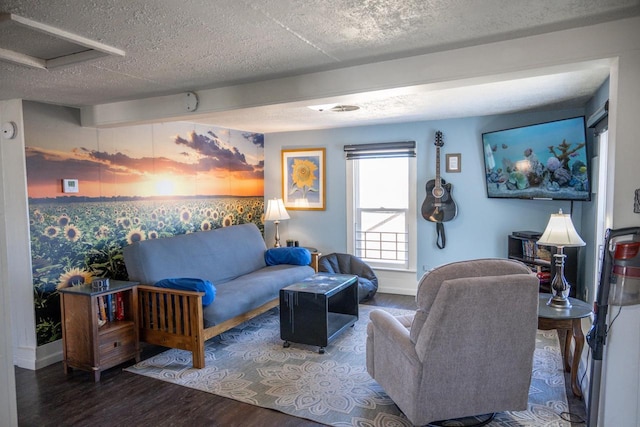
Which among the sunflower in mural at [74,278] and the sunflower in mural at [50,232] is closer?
the sunflower in mural at [50,232]

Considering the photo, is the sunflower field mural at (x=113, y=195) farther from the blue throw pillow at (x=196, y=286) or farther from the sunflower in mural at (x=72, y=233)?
the blue throw pillow at (x=196, y=286)

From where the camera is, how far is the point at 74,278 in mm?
3656

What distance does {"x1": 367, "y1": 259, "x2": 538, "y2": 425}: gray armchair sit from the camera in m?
2.11

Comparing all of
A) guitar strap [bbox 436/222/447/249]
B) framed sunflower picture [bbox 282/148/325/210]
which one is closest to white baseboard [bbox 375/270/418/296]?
guitar strap [bbox 436/222/447/249]

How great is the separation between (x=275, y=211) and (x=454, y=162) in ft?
7.80

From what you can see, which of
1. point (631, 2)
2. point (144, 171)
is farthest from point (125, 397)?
point (631, 2)

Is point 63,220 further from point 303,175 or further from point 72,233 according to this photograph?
point 303,175

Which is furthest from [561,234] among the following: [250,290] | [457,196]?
[250,290]

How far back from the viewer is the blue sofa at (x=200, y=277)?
330 centimetres

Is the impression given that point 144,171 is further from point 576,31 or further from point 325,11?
point 576,31

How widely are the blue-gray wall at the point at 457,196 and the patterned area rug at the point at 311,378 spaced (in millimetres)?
1400

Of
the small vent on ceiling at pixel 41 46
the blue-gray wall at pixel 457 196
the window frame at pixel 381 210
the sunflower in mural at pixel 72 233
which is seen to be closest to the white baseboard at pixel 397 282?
the window frame at pixel 381 210

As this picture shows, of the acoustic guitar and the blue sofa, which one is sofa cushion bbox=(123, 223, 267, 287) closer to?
the blue sofa

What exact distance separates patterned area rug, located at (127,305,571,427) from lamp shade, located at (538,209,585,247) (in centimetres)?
100
